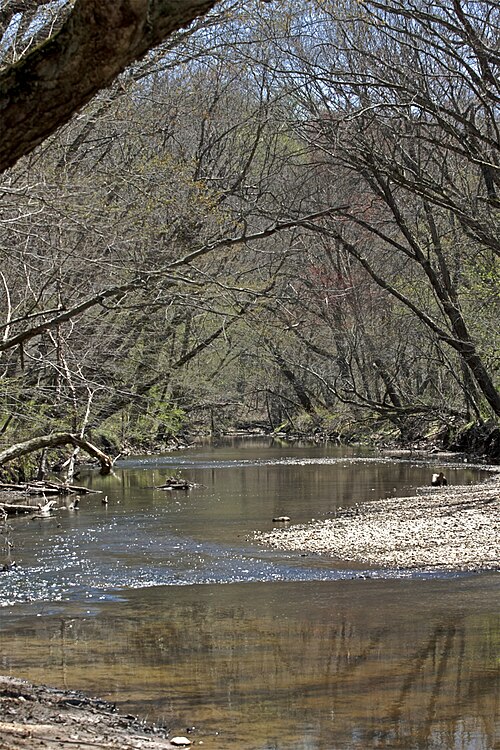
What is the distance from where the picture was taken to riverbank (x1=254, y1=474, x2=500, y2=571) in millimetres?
11656

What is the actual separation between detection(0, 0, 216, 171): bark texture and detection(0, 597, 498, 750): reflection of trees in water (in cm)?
375

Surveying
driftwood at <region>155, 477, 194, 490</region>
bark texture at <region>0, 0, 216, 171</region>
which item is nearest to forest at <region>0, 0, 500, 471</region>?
bark texture at <region>0, 0, 216, 171</region>

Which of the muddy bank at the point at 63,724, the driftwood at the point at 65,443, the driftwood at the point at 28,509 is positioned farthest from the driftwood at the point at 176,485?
the muddy bank at the point at 63,724

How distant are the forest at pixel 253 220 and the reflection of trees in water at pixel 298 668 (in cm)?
381

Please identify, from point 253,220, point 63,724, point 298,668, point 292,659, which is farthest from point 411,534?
point 253,220

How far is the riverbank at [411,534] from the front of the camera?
11656 mm

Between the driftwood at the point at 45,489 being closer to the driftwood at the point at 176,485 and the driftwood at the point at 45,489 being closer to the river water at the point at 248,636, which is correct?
the driftwood at the point at 176,485

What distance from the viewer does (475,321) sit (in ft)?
77.6

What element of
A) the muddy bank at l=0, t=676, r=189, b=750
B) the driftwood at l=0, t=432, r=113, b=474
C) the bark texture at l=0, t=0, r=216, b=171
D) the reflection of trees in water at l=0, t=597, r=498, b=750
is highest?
the bark texture at l=0, t=0, r=216, b=171

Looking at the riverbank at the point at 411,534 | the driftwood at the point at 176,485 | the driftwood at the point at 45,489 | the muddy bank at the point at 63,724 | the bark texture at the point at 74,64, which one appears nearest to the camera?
the bark texture at the point at 74,64

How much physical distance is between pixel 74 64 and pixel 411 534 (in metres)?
10.4

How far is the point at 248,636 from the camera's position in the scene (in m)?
8.33

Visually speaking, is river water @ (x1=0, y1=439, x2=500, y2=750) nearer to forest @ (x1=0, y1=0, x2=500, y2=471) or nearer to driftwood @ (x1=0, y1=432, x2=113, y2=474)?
driftwood @ (x1=0, y1=432, x2=113, y2=474)

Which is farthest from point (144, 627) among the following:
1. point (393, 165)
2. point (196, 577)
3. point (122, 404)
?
point (122, 404)
